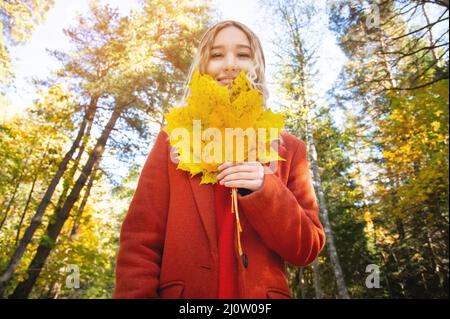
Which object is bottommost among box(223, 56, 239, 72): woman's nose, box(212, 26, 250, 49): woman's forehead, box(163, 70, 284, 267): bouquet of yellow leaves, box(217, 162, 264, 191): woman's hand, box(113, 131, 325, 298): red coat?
box(113, 131, 325, 298): red coat

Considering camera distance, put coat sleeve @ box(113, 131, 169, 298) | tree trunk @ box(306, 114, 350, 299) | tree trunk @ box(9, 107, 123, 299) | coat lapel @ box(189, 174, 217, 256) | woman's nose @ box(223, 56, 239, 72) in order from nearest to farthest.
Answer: coat sleeve @ box(113, 131, 169, 298), coat lapel @ box(189, 174, 217, 256), woman's nose @ box(223, 56, 239, 72), tree trunk @ box(9, 107, 123, 299), tree trunk @ box(306, 114, 350, 299)

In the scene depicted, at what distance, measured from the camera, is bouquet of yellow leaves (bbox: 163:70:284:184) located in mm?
1108

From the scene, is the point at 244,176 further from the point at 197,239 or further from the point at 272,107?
the point at 272,107

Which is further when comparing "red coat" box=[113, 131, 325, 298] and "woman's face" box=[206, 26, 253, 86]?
"woman's face" box=[206, 26, 253, 86]

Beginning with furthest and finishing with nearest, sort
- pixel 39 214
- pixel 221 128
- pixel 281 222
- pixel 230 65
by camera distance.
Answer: pixel 39 214, pixel 230 65, pixel 221 128, pixel 281 222

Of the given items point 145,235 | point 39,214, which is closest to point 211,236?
point 145,235

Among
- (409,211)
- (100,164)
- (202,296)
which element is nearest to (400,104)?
(409,211)

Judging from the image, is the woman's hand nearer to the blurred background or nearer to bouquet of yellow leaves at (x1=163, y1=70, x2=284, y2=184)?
bouquet of yellow leaves at (x1=163, y1=70, x2=284, y2=184)

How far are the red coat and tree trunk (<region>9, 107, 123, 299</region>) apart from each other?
20.4 feet

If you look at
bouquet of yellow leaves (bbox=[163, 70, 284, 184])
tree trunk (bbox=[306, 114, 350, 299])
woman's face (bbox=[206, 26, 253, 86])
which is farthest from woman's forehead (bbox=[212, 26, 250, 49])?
tree trunk (bbox=[306, 114, 350, 299])

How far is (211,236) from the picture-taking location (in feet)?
3.59

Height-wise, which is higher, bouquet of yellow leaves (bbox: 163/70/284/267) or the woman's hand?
bouquet of yellow leaves (bbox: 163/70/284/267)

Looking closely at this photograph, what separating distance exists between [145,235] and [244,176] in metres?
0.51

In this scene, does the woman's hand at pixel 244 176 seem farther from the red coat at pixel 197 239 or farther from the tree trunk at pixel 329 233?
the tree trunk at pixel 329 233
